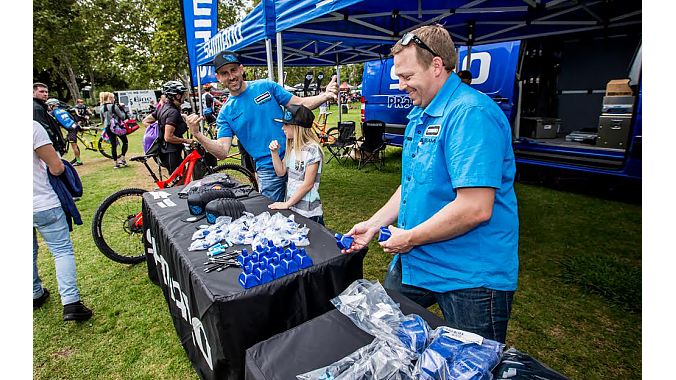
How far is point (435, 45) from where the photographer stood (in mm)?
1202

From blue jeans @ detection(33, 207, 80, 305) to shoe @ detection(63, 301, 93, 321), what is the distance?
0.03 m

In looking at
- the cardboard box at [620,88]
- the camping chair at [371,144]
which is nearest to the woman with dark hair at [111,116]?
the camping chair at [371,144]

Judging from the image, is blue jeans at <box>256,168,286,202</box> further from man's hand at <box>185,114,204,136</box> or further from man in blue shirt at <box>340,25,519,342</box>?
man in blue shirt at <box>340,25,519,342</box>

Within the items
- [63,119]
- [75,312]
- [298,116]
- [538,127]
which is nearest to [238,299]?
[298,116]

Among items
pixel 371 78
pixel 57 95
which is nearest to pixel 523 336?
pixel 371 78

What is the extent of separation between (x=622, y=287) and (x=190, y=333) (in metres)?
3.43

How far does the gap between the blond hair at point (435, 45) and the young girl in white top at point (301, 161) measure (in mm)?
1358

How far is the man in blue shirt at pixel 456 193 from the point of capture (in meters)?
1.12

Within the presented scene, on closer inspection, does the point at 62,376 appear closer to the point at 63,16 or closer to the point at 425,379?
the point at 425,379

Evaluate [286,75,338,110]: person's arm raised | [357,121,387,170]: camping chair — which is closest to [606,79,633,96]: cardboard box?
[357,121,387,170]: camping chair

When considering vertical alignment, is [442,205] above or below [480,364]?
above

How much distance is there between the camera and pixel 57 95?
39.5 m

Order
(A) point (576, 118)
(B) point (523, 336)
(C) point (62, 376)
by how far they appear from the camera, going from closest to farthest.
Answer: (C) point (62, 376) → (B) point (523, 336) → (A) point (576, 118)

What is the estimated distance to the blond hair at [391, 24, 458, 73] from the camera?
1201 mm
